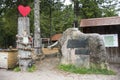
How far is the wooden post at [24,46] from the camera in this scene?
10.8m

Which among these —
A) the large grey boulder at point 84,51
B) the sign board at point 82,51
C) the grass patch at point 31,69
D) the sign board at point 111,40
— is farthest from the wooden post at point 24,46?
the sign board at point 111,40

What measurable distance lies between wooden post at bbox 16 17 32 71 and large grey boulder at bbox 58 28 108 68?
180cm

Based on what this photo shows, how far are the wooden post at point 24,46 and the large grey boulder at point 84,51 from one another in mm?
1800

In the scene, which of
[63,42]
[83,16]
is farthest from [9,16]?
[63,42]

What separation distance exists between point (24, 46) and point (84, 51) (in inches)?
120

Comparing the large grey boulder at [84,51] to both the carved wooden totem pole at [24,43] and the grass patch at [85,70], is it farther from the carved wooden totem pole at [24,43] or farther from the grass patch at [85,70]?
the carved wooden totem pole at [24,43]

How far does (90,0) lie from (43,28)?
1118 centimetres

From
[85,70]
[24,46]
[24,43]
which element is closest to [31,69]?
[24,46]

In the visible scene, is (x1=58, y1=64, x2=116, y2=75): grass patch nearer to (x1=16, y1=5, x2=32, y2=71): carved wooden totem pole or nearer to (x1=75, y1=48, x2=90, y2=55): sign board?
(x1=75, y1=48, x2=90, y2=55): sign board

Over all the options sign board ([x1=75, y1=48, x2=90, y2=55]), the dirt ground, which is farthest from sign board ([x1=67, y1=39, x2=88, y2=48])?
the dirt ground

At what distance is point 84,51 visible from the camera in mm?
10711

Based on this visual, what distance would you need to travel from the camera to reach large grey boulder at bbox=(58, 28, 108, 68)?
1059cm

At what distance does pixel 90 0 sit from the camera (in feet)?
63.1

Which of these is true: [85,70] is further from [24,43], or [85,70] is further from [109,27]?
[109,27]
